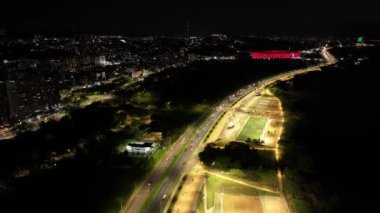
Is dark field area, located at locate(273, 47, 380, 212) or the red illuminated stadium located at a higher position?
the red illuminated stadium

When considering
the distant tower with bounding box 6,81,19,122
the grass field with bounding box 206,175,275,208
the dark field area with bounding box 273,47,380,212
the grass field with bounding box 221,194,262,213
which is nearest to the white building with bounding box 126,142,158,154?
the grass field with bounding box 206,175,275,208

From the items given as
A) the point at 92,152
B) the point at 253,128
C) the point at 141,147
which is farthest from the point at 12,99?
the point at 253,128

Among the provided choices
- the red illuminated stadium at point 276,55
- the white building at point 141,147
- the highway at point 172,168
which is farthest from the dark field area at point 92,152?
the red illuminated stadium at point 276,55

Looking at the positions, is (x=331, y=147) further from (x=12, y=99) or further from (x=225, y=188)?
(x=12, y=99)

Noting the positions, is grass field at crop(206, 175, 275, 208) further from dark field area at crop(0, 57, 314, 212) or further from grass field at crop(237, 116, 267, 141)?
grass field at crop(237, 116, 267, 141)

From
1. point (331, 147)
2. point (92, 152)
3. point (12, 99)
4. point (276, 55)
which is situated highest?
point (276, 55)

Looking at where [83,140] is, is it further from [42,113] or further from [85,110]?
[42,113]

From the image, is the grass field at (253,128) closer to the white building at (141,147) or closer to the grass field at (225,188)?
the white building at (141,147)
